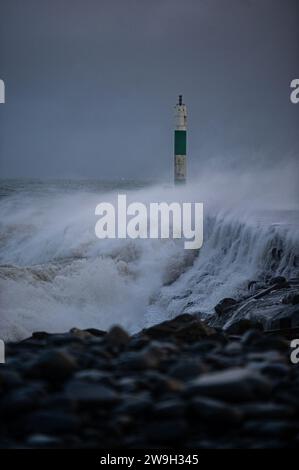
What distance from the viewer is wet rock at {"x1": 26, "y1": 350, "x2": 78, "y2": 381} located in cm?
284

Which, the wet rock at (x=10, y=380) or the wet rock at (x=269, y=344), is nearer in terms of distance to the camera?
the wet rock at (x=10, y=380)

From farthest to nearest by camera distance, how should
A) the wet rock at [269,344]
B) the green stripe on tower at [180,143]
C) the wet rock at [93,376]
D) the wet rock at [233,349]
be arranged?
the green stripe on tower at [180,143] → the wet rock at [269,344] → the wet rock at [233,349] → the wet rock at [93,376]

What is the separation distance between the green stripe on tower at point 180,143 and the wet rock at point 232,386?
262 inches

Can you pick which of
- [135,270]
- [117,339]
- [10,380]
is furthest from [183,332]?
[135,270]

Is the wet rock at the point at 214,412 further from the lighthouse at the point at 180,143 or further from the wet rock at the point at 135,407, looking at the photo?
the lighthouse at the point at 180,143

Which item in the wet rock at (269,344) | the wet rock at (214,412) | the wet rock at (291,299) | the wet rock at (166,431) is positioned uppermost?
the wet rock at (291,299)

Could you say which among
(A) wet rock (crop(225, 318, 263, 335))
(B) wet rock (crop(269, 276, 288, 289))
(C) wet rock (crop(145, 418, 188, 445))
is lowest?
(C) wet rock (crop(145, 418, 188, 445))

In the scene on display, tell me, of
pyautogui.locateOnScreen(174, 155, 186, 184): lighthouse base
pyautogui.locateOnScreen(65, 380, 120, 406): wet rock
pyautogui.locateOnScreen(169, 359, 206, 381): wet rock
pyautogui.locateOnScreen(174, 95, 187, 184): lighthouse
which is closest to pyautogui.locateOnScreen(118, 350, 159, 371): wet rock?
pyautogui.locateOnScreen(169, 359, 206, 381): wet rock

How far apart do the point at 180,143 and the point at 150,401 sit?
273 inches

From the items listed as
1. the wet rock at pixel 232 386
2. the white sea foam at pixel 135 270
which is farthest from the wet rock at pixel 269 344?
the white sea foam at pixel 135 270

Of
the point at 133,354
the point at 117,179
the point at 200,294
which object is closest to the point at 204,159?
the point at 117,179

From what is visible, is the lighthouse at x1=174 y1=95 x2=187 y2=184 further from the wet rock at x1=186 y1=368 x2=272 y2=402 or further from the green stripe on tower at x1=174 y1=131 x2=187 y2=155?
the wet rock at x1=186 y1=368 x2=272 y2=402

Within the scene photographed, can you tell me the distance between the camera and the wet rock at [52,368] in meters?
2.84

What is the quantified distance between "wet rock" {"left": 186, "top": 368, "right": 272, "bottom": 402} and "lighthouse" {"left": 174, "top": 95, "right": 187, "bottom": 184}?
6224 mm
